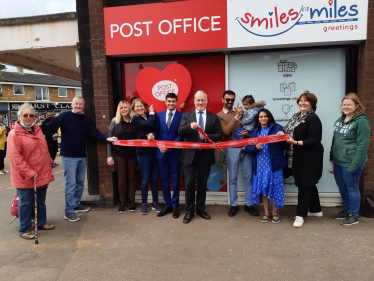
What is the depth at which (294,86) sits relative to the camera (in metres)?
4.85

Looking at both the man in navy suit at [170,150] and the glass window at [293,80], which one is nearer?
the man in navy suit at [170,150]

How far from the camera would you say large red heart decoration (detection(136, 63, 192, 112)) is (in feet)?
16.4

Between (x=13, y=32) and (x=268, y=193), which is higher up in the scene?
(x=13, y=32)

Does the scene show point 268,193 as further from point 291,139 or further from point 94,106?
point 94,106

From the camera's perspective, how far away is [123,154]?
474cm

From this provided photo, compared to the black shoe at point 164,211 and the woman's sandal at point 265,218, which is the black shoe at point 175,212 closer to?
the black shoe at point 164,211

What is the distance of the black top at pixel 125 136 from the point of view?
4703 millimetres

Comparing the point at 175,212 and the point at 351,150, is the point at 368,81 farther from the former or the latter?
the point at 175,212

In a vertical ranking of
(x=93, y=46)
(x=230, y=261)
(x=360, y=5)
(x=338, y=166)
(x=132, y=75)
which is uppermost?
(x=360, y=5)

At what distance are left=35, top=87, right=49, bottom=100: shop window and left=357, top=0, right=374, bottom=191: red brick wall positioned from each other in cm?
3965

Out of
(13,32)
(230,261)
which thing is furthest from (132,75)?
(230,261)

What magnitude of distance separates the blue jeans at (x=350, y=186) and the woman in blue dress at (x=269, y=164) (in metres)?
0.82

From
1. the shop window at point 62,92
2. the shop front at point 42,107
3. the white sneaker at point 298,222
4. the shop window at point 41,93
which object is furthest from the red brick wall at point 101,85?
the shop window at point 62,92

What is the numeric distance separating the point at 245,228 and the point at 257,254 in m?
0.76
